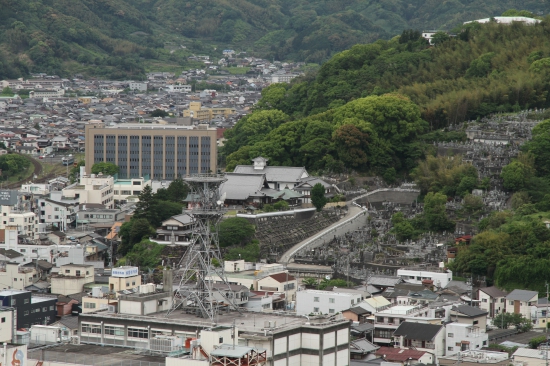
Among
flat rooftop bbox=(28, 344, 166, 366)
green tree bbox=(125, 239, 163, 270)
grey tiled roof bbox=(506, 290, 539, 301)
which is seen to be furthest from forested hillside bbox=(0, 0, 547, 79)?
flat rooftop bbox=(28, 344, 166, 366)

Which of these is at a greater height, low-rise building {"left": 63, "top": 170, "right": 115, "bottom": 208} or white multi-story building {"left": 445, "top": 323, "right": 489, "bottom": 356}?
low-rise building {"left": 63, "top": 170, "right": 115, "bottom": 208}

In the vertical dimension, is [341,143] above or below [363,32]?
below

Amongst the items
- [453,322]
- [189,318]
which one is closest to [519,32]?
[453,322]

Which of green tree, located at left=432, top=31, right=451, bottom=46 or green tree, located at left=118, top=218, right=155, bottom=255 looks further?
green tree, located at left=432, top=31, right=451, bottom=46

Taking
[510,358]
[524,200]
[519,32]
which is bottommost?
[510,358]

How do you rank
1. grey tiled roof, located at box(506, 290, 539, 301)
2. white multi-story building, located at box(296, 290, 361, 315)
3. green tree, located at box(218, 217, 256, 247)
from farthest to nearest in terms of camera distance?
green tree, located at box(218, 217, 256, 247), grey tiled roof, located at box(506, 290, 539, 301), white multi-story building, located at box(296, 290, 361, 315)

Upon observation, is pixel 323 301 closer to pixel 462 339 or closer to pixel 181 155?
pixel 462 339

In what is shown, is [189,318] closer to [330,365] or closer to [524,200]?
[330,365]

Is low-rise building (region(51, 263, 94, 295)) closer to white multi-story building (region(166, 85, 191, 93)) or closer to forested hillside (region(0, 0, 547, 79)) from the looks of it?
white multi-story building (region(166, 85, 191, 93))
